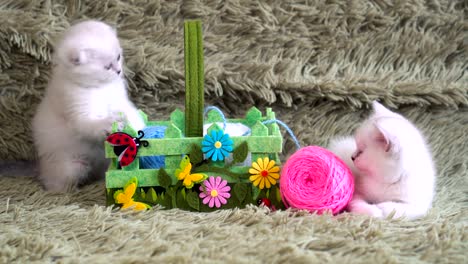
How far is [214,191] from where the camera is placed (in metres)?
1.42

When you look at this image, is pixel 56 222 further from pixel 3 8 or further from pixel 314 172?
pixel 3 8

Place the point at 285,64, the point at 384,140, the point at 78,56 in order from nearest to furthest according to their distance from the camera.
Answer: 1. the point at 384,140
2. the point at 78,56
3. the point at 285,64

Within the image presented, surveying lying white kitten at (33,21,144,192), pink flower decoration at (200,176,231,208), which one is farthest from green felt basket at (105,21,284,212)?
lying white kitten at (33,21,144,192)

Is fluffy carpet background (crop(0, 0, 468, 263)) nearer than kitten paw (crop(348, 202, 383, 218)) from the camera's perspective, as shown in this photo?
No

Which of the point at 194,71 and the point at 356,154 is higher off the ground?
the point at 194,71

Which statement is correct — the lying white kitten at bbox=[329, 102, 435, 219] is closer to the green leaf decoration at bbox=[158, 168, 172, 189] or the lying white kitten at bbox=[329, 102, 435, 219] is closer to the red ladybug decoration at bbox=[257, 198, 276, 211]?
the red ladybug decoration at bbox=[257, 198, 276, 211]

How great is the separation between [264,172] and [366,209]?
237 millimetres

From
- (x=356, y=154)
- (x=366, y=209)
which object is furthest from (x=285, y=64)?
(x=366, y=209)

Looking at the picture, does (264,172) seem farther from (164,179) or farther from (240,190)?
(164,179)

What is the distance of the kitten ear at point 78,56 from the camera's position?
1517 mm

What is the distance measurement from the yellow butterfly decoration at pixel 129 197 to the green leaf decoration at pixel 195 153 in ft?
0.45

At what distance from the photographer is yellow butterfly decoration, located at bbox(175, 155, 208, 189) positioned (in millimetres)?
1399

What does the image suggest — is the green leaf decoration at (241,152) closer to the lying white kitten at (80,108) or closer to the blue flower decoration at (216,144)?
the blue flower decoration at (216,144)

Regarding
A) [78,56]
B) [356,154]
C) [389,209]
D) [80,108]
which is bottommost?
[389,209]
